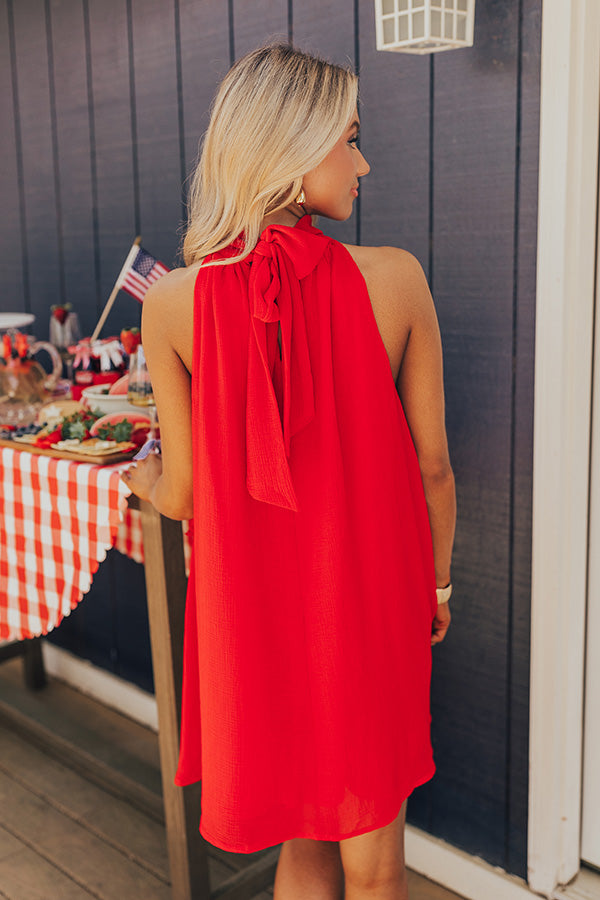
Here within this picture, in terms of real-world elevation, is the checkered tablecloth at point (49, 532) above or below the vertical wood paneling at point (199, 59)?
below

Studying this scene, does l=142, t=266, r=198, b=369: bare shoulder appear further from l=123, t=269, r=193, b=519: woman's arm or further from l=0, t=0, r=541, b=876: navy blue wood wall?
l=0, t=0, r=541, b=876: navy blue wood wall

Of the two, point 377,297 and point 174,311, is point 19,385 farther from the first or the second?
point 377,297

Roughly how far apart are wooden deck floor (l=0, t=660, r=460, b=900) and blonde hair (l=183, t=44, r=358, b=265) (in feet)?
4.74

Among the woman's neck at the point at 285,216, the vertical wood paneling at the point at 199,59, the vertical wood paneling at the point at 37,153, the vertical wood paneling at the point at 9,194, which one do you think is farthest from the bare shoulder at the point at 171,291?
A: the vertical wood paneling at the point at 9,194

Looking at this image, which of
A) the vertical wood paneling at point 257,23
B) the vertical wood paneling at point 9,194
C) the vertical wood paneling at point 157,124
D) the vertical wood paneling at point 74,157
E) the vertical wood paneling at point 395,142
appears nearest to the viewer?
the vertical wood paneling at point 395,142

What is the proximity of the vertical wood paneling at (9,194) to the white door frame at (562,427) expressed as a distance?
1932 mm

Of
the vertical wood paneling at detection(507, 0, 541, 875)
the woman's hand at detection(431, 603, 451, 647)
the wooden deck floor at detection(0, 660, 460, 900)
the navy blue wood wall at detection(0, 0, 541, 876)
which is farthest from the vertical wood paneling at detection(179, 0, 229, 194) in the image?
the wooden deck floor at detection(0, 660, 460, 900)

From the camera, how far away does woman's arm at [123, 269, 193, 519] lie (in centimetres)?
121

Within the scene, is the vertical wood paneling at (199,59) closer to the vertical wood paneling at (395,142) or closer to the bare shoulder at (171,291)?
the vertical wood paneling at (395,142)

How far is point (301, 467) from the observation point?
120 centimetres

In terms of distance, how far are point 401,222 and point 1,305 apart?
1781 mm

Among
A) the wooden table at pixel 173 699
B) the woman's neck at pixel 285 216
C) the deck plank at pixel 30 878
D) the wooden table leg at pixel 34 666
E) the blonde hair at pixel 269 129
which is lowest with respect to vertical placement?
the deck plank at pixel 30 878

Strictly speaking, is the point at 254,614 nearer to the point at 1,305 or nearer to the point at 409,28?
the point at 409,28

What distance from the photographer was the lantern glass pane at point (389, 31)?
1512 mm
